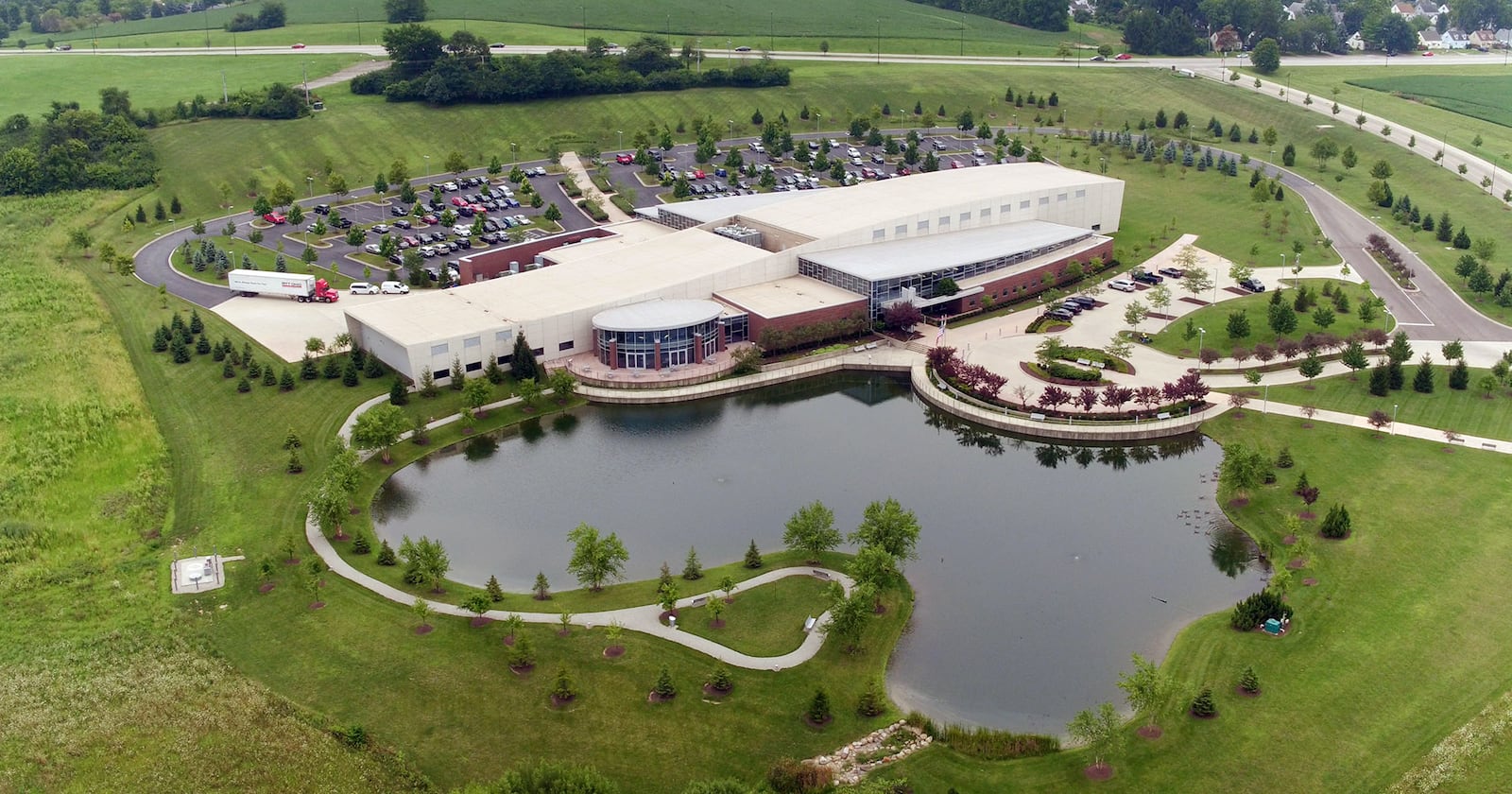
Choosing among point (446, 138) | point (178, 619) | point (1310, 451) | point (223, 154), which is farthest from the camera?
point (446, 138)

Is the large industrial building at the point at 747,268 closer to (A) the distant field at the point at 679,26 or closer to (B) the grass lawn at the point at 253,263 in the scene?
(B) the grass lawn at the point at 253,263

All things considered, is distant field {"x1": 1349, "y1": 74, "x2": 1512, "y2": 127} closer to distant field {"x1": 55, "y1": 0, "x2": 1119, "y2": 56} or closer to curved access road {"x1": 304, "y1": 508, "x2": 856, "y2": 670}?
distant field {"x1": 55, "y1": 0, "x2": 1119, "y2": 56}

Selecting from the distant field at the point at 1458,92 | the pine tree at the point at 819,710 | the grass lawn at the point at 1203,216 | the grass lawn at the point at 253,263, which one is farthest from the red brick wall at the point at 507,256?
the distant field at the point at 1458,92

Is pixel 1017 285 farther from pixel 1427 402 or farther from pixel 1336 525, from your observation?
pixel 1336 525

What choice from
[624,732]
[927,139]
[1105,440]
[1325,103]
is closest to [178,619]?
[624,732]

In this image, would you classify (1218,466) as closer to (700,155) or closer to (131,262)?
→ (700,155)
